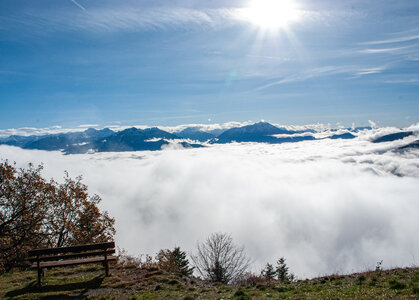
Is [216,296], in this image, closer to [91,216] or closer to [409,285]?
[409,285]

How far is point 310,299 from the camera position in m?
11.3

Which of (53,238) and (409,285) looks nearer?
(409,285)

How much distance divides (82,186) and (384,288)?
31.9 m

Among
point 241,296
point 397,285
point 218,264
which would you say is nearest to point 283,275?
point 218,264

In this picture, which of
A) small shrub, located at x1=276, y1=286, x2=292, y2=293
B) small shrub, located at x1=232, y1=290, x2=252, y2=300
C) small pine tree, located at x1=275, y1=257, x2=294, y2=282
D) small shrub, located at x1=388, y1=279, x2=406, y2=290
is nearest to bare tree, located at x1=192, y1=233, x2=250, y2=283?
small pine tree, located at x1=275, y1=257, x2=294, y2=282

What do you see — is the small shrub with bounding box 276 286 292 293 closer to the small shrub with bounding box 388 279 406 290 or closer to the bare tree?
the small shrub with bounding box 388 279 406 290

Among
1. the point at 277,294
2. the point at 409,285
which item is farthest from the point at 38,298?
the point at 409,285

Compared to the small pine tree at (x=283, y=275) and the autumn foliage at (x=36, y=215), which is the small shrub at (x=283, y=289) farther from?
the autumn foliage at (x=36, y=215)

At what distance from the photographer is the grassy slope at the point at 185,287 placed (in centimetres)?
1199

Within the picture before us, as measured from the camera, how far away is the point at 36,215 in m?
25.9

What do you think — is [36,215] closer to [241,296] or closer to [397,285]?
[241,296]

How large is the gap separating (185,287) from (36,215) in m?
19.7

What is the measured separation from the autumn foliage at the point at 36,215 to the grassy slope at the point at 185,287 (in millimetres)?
8685

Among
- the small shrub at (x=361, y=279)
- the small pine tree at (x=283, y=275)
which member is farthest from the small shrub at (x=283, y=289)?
the small shrub at (x=361, y=279)
